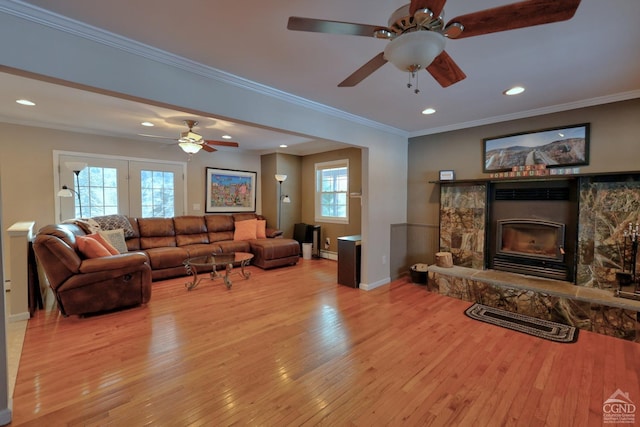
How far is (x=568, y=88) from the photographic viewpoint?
110 inches

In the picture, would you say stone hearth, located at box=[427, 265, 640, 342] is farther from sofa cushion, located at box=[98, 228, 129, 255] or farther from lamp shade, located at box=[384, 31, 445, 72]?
sofa cushion, located at box=[98, 228, 129, 255]

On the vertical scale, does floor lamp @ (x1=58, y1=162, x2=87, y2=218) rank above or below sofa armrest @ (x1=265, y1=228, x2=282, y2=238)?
above

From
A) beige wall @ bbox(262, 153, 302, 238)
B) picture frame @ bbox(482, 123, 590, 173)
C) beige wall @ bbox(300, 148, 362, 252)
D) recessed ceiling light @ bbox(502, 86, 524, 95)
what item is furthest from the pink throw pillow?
recessed ceiling light @ bbox(502, 86, 524, 95)

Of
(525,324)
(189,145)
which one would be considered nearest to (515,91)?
(525,324)

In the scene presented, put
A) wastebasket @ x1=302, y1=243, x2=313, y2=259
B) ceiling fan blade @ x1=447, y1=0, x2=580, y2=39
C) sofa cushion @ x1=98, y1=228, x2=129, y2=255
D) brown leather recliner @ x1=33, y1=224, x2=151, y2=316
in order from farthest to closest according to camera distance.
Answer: wastebasket @ x1=302, y1=243, x2=313, y2=259
sofa cushion @ x1=98, y1=228, x2=129, y2=255
brown leather recliner @ x1=33, y1=224, x2=151, y2=316
ceiling fan blade @ x1=447, y1=0, x2=580, y2=39

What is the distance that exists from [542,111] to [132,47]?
4.37 metres

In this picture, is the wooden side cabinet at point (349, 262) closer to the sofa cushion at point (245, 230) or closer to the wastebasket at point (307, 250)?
the wastebasket at point (307, 250)

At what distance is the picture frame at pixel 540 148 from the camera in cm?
327

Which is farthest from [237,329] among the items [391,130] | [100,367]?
[391,130]

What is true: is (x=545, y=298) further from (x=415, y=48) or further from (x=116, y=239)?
(x=116, y=239)

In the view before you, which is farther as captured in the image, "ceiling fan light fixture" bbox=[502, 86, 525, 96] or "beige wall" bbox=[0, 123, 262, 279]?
"beige wall" bbox=[0, 123, 262, 279]

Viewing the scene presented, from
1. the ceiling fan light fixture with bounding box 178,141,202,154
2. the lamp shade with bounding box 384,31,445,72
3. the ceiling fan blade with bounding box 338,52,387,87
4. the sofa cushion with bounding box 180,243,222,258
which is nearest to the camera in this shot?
the lamp shade with bounding box 384,31,445,72

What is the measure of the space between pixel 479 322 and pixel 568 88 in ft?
8.54

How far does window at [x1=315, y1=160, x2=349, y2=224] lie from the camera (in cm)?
595
